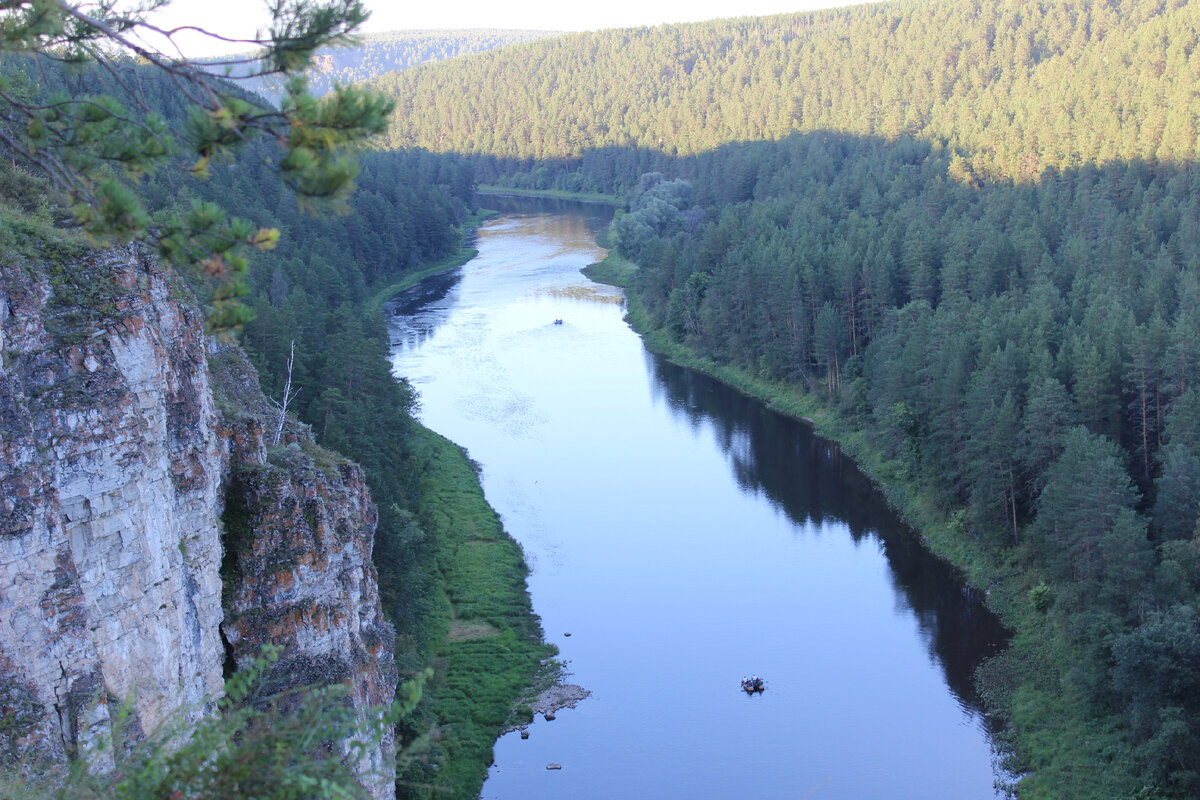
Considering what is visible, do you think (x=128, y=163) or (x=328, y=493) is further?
(x=328, y=493)

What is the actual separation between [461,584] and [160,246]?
2647cm

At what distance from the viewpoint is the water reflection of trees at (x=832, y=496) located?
30.8m

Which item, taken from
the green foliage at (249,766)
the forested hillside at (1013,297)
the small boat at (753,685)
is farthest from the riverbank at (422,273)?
the green foliage at (249,766)

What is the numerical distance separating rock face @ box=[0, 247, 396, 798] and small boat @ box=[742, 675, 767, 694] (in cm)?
1298

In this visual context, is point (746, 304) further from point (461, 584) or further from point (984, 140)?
point (984, 140)

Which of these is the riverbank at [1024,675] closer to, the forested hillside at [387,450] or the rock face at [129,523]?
the forested hillside at [387,450]

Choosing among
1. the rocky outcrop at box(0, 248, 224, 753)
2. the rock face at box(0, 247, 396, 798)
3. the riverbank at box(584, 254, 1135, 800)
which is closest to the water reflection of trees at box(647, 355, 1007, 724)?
the riverbank at box(584, 254, 1135, 800)

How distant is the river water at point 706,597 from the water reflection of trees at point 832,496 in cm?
10

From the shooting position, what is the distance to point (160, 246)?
856 cm

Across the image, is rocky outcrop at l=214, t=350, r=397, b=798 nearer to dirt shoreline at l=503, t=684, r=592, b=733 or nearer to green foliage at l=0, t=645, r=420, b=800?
dirt shoreline at l=503, t=684, r=592, b=733


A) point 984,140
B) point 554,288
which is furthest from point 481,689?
point 984,140

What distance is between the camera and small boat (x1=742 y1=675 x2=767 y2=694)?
28219mm

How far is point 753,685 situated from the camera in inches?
1113

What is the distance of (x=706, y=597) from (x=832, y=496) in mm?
10176
